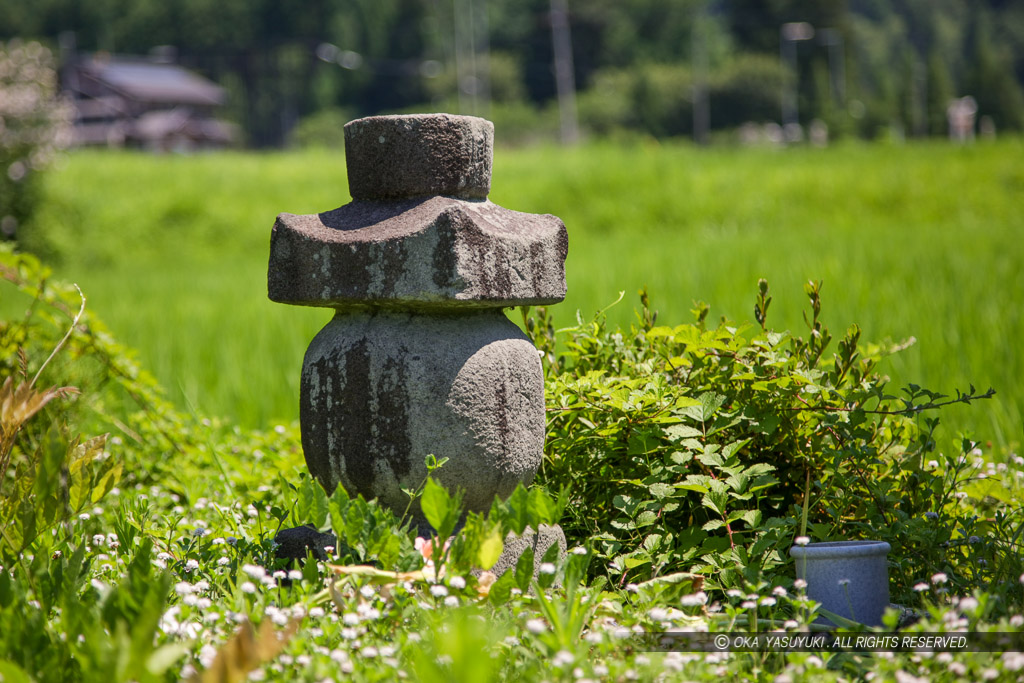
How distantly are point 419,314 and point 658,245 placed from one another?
7752 millimetres

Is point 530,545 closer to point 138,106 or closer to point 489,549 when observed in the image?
point 489,549

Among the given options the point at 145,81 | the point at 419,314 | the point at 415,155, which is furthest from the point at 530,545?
the point at 145,81

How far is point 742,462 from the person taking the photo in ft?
7.68

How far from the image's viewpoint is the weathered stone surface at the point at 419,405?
196 centimetres

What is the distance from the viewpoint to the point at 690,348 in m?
2.28

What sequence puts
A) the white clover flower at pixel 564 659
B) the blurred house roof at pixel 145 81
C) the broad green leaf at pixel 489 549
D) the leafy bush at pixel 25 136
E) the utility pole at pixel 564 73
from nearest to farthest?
the white clover flower at pixel 564 659 → the broad green leaf at pixel 489 549 → the leafy bush at pixel 25 136 → the utility pole at pixel 564 73 → the blurred house roof at pixel 145 81

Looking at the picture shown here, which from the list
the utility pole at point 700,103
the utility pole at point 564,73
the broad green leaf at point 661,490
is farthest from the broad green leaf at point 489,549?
the utility pole at point 700,103

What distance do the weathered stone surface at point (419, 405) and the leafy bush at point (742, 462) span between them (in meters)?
0.29

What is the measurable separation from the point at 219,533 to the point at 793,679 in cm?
152

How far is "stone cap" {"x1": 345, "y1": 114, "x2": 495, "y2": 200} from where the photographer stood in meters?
2.06

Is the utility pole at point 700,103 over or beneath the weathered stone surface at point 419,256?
over

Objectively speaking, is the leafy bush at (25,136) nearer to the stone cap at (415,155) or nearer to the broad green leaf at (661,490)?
the stone cap at (415,155)

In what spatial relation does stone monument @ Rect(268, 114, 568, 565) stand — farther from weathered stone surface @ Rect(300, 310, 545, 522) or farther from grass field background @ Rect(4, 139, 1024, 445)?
grass field background @ Rect(4, 139, 1024, 445)

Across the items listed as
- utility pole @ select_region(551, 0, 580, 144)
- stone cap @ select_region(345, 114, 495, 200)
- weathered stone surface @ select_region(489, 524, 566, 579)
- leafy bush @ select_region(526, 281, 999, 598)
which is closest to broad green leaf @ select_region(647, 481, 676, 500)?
leafy bush @ select_region(526, 281, 999, 598)
